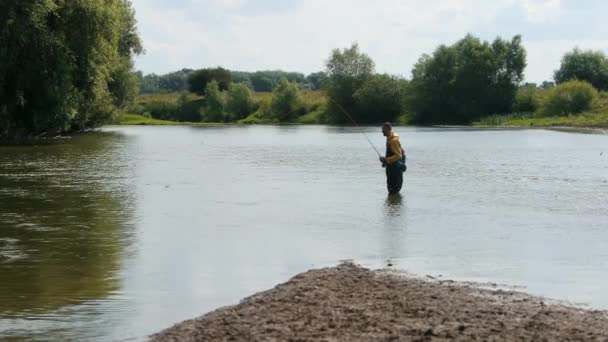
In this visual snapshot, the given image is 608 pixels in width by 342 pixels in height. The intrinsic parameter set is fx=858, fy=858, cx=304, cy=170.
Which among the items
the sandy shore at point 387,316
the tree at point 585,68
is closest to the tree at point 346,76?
the tree at point 585,68

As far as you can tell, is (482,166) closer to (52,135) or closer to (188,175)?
(188,175)

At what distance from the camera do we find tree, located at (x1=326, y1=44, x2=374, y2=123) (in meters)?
129

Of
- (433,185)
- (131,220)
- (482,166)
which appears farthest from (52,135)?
(131,220)

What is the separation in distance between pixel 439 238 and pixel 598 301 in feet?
18.5

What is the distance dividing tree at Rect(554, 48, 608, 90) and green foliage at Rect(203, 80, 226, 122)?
5756cm

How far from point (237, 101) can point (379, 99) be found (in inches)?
1358

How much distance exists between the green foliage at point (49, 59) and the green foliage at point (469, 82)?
216 ft

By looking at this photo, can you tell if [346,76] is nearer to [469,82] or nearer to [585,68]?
[469,82]

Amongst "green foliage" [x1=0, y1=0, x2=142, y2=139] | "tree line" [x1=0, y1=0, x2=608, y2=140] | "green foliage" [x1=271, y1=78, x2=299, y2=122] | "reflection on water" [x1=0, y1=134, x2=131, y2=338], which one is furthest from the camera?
"green foliage" [x1=271, y1=78, x2=299, y2=122]

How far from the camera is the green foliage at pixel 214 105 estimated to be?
5945 inches

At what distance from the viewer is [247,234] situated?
16.7 metres

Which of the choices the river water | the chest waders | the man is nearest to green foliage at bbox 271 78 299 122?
the river water

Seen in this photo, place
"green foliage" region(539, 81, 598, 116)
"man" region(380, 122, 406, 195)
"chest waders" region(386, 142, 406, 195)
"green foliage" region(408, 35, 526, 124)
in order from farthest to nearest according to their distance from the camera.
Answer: "green foliage" region(408, 35, 526, 124)
"green foliage" region(539, 81, 598, 116)
"chest waders" region(386, 142, 406, 195)
"man" region(380, 122, 406, 195)

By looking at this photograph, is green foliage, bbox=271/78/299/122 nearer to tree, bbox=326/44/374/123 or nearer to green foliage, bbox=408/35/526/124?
tree, bbox=326/44/374/123
